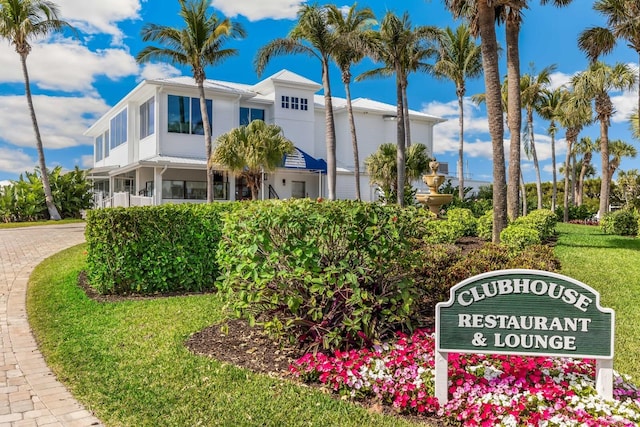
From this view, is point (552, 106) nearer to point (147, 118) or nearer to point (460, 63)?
point (460, 63)

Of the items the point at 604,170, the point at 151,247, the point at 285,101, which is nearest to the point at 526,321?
the point at 151,247

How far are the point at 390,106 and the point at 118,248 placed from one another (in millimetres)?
32448

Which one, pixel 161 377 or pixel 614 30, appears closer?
pixel 161 377

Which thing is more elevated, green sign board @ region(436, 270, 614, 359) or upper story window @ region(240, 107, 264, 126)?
upper story window @ region(240, 107, 264, 126)

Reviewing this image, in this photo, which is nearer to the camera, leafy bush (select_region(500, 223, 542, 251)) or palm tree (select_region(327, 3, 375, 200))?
leafy bush (select_region(500, 223, 542, 251))

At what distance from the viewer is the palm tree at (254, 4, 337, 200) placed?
24.9 m

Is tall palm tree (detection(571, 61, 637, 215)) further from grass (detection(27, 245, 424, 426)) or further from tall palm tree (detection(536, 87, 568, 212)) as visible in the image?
grass (detection(27, 245, 424, 426))

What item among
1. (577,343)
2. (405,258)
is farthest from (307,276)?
(577,343)

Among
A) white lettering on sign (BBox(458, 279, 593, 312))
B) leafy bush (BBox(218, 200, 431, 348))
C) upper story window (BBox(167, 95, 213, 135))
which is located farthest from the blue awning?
white lettering on sign (BBox(458, 279, 593, 312))

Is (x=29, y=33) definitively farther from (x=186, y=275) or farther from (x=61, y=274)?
(x=186, y=275)

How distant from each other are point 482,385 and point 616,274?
322 inches

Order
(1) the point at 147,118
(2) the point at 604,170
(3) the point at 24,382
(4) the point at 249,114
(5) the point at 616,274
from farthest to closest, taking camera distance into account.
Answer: (4) the point at 249,114 → (1) the point at 147,118 → (2) the point at 604,170 → (5) the point at 616,274 → (3) the point at 24,382

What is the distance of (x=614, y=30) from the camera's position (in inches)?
768

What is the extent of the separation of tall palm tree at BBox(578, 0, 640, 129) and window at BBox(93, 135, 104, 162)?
32048 mm
